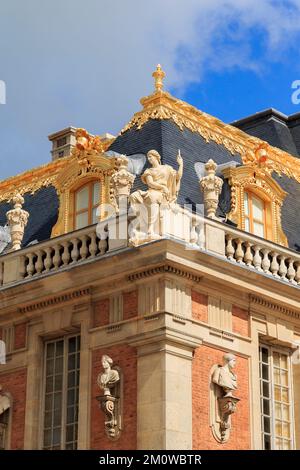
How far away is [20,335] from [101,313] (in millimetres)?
1989

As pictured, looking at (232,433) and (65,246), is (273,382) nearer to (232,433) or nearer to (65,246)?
(232,433)

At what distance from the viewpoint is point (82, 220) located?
27750 millimetres

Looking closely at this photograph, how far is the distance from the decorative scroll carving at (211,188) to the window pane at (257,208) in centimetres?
169

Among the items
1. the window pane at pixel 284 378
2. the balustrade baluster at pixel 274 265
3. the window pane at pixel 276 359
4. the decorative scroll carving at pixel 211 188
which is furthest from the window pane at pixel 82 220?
the window pane at pixel 284 378

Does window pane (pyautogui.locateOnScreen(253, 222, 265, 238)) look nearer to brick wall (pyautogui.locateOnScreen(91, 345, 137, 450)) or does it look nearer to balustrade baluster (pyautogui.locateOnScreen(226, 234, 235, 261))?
balustrade baluster (pyautogui.locateOnScreen(226, 234, 235, 261))

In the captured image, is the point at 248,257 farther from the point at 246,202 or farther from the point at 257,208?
the point at 257,208

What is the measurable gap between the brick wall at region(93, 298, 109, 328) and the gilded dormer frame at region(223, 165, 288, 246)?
146 inches

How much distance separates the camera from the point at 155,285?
79.8 ft

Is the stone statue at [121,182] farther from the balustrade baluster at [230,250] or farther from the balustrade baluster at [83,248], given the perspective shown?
the balustrade baluster at [230,250]

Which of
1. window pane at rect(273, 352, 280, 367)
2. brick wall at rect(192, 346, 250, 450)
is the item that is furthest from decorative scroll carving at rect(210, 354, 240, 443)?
window pane at rect(273, 352, 280, 367)

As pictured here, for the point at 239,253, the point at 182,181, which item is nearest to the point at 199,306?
the point at 239,253

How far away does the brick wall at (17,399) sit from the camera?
1005 inches

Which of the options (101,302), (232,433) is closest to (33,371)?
(101,302)

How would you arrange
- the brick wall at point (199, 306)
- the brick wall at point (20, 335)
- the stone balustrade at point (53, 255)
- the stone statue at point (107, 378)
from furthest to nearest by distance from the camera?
the brick wall at point (20, 335)
the stone balustrade at point (53, 255)
the brick wall at point (199, 306)
the stone statue at point (107, 378)
